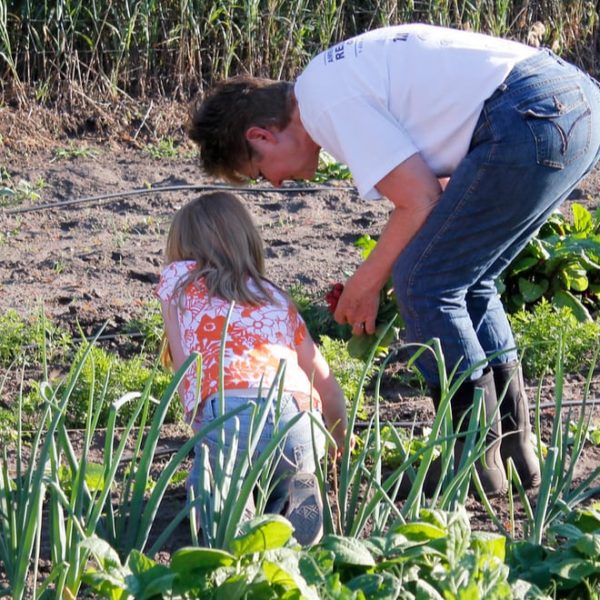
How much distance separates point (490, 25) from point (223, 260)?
20.6ft

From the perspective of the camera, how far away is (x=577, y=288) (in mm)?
4641

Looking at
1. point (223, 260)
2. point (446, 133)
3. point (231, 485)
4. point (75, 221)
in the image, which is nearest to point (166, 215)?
point (75, 221)

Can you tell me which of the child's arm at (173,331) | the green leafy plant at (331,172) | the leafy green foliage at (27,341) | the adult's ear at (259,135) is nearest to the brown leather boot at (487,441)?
the child's arm at (173,331)

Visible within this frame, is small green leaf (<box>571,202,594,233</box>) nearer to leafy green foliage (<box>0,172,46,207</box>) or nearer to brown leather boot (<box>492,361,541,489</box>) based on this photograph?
brown leather boot (<box>492,361,541,489</box>)

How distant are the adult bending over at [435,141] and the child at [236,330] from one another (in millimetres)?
219

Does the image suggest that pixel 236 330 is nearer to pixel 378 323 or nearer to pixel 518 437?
pixel 378 323

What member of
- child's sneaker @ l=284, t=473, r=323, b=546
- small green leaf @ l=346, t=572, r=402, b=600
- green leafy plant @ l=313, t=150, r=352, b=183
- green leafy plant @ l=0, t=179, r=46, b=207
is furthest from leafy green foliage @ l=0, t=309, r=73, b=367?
green leafy plant @ l=313, t=150, r=352, b=183

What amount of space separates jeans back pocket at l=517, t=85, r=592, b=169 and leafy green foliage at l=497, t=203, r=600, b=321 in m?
1.47

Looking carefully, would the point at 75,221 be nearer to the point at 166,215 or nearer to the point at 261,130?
the point at 166,215

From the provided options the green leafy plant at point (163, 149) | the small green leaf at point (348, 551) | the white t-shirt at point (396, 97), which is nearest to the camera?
the small green leaf at point (348, 551)

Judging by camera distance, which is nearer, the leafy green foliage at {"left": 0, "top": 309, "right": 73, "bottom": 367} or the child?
the child

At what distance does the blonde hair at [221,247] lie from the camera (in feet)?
10.8

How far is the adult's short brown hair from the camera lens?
3189 millimetres

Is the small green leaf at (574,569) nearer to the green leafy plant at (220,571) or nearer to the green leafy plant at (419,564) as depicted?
the green leafy plant at (419,564)
